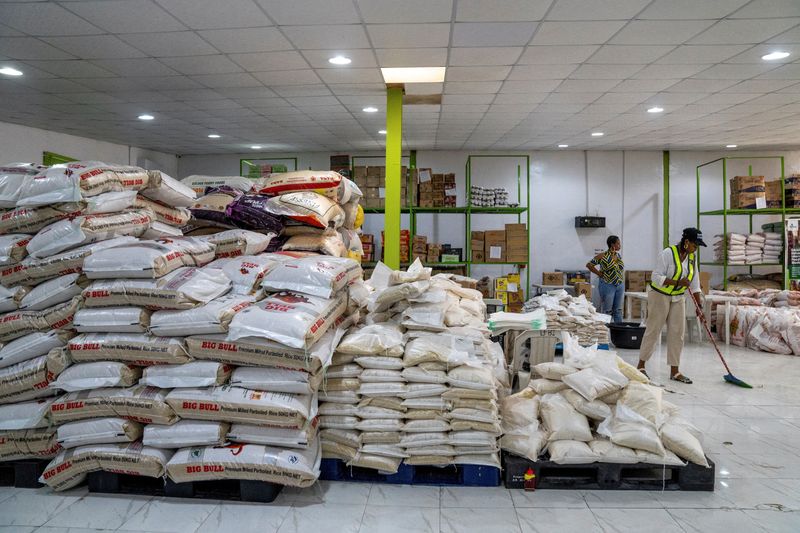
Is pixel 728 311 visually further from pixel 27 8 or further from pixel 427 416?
pixel 27 8

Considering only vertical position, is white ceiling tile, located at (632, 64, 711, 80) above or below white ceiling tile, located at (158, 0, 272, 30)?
above

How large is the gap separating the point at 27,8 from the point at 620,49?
17.3 ft

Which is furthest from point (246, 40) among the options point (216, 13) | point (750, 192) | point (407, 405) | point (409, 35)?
point (750, 192)

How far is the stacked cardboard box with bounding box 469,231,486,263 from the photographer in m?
8.04

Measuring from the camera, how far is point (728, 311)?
22.8ft

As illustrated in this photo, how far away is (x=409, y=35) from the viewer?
434 centimetres

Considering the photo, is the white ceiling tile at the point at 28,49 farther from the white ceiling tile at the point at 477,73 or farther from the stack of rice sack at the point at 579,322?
the stack of rice sack at the point at 579,322

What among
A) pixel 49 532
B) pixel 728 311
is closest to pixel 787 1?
pixel 728 311

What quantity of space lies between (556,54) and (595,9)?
96cm

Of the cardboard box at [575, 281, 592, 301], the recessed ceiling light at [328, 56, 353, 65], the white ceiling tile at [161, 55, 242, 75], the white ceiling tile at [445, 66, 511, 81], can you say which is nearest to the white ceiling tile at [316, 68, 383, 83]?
the recessed ceiling light at [328, 56, 353, 65]

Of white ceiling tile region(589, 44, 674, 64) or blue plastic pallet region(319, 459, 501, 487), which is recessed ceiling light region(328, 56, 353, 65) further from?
blue plastic pallet region(319, 459, 501, 487)

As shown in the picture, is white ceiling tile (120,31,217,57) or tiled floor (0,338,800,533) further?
white ceiling tile (120,31,217,57)

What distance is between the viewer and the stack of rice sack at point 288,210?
371 centimetres

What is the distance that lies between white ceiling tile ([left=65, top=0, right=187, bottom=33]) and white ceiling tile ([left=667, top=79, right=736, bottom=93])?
18.3 feet
